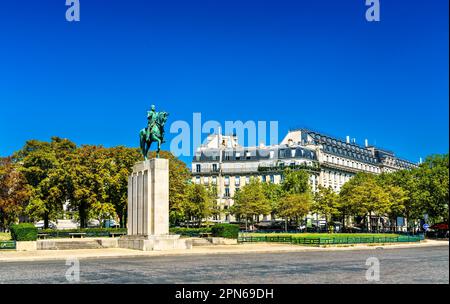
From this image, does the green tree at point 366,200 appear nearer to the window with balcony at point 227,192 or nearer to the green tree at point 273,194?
the green tree at point 273,194

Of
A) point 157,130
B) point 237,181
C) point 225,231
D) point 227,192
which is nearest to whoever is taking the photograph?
point 157,130

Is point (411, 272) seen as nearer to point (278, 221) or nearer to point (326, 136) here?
point (278, 221)

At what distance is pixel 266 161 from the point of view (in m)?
127

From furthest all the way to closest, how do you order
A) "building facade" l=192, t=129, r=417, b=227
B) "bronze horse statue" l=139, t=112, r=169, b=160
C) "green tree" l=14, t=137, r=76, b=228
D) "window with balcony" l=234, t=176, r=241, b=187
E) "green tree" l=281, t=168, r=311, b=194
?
"window with balcony" l=234, t=176, r=241, b=187 < "building facade" l=192, t=129, r=417, b=227 < "green tree" l=281, t=168, r=311, b=194 < "green tree" l=14, t=137, r=76, b=228 < "bronze horse statue" l=139, t=112, r=169, b=160

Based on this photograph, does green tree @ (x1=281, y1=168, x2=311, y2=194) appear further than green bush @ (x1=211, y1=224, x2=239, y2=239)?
Yes

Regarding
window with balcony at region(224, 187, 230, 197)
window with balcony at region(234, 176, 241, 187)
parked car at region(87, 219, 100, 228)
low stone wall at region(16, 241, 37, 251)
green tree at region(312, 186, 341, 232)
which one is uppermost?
window with balcony at region(234, 176, 241, 187)

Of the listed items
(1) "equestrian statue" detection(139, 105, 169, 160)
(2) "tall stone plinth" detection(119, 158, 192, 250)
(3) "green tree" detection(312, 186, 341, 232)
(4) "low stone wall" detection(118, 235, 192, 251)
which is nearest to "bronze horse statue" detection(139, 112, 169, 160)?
(1) "equestrian statue" detection(139, 105, 169, 160)

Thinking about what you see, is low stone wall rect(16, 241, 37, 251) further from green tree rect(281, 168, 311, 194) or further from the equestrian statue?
green tree rect(281, 168, 311, 194)

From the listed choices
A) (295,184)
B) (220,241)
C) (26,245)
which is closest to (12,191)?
(26,245)

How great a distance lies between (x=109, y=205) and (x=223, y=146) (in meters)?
66.4

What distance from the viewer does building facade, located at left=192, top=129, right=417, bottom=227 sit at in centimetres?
12400

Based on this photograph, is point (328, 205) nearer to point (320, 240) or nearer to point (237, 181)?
point (237, 181)

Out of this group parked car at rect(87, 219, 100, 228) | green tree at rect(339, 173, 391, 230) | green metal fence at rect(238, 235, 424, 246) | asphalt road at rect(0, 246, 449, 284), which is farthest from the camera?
parked car at rect(87, 219, 100, 228)
